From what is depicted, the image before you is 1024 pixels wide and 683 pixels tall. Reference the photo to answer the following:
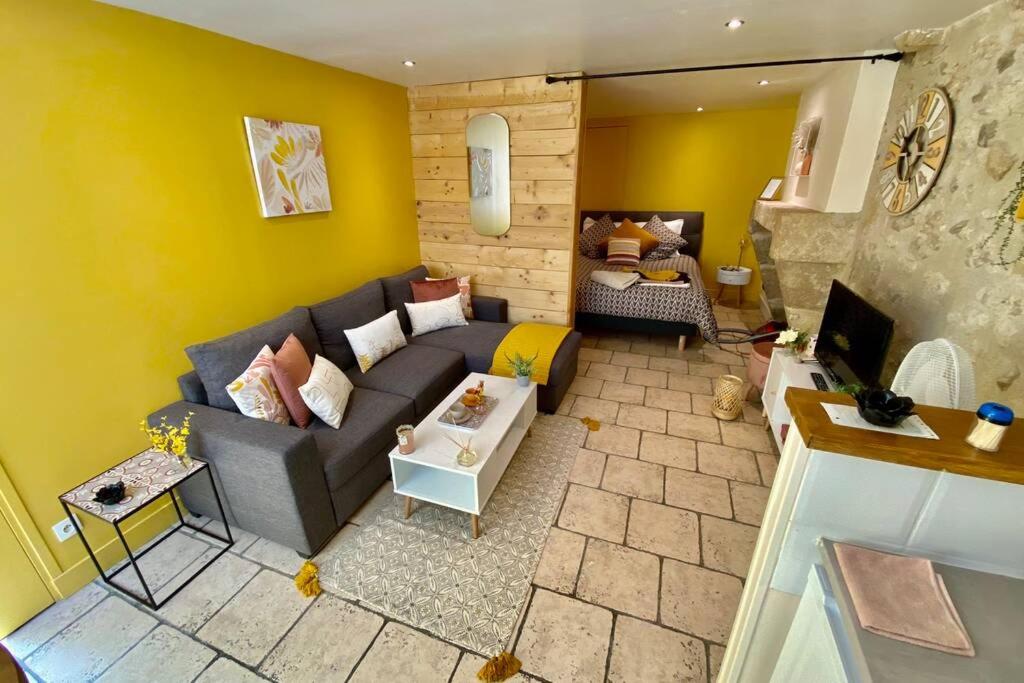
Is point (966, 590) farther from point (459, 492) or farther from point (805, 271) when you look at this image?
point (805, 271)

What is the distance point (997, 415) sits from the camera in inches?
31.9

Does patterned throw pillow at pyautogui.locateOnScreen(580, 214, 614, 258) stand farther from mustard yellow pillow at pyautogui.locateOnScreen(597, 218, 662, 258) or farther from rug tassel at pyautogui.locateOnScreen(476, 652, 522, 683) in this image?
rug tassel at pyautogui.locateOnScreen(476, 652, 522, 683)

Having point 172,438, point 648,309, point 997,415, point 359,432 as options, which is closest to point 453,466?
point 359,432

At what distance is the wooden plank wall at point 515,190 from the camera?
3.27 meters

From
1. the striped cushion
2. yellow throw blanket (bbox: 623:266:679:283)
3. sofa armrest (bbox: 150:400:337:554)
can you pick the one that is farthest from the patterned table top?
the striped cushion

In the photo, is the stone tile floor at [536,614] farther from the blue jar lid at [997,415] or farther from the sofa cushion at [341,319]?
the blue jar lid at [997,415]

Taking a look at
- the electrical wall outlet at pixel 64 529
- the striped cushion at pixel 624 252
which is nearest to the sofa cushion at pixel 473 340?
the electrical wall outlet at pixel 64 529

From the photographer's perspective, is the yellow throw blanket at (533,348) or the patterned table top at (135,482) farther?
the yellow throw blanket at (533,348)

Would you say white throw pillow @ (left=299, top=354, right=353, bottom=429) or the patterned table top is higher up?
white throw pillow @ (left=299, top=354, right=353, bottom=429)

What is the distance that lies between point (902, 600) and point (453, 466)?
1.51 metres

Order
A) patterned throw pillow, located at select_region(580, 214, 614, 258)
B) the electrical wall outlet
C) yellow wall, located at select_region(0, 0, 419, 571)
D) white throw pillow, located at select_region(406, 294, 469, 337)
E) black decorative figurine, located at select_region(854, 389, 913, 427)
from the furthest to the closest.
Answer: patterned throw pillow, located at select_region(580, 214, 614, 258), white throw pillow, located at select_region(406, 294, 469, 337), the electrical wall outlet, yellow wall, located at select_region(0, 0, 419, 571), black decorative figurine, located at select_region(854, 389, 913, 427)

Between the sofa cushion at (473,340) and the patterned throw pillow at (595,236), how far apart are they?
2.44 meters

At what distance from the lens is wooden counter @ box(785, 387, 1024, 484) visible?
80cm

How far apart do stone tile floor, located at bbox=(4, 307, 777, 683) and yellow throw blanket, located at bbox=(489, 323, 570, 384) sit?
80 cm
